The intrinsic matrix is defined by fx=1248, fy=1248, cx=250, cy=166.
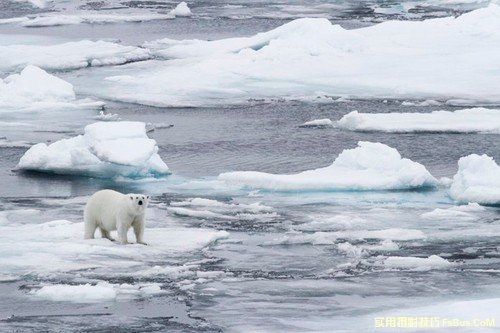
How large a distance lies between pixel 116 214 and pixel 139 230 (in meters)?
0.21

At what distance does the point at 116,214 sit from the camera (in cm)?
935

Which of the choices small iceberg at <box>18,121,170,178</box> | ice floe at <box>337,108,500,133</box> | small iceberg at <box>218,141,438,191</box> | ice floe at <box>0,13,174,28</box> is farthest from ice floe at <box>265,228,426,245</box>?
ice floe at <box>0,13,174,28</box>

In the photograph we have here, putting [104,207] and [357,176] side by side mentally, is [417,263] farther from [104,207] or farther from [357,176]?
[357,176]

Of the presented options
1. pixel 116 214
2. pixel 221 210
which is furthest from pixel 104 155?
pixel 116 214

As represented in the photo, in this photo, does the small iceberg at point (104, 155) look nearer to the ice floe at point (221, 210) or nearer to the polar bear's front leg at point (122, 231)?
the ice floe at point (221, 210)

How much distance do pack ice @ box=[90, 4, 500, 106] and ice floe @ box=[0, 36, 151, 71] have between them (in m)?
0.69

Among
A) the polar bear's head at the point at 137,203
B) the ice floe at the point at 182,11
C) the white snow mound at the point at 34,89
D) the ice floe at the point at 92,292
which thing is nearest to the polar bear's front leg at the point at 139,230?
the polar bear's head at the point at 137,203

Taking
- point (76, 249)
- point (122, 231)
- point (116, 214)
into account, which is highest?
point (116, 214)

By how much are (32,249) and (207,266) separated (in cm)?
129

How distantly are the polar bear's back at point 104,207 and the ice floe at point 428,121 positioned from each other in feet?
21.8

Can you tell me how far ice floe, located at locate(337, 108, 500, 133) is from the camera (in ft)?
51.1

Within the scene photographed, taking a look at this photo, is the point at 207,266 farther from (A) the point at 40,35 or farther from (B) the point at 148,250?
(A) the point at 40,35

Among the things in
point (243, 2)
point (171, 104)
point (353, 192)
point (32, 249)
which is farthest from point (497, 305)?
point (243, 2)

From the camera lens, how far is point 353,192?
12141 mm
